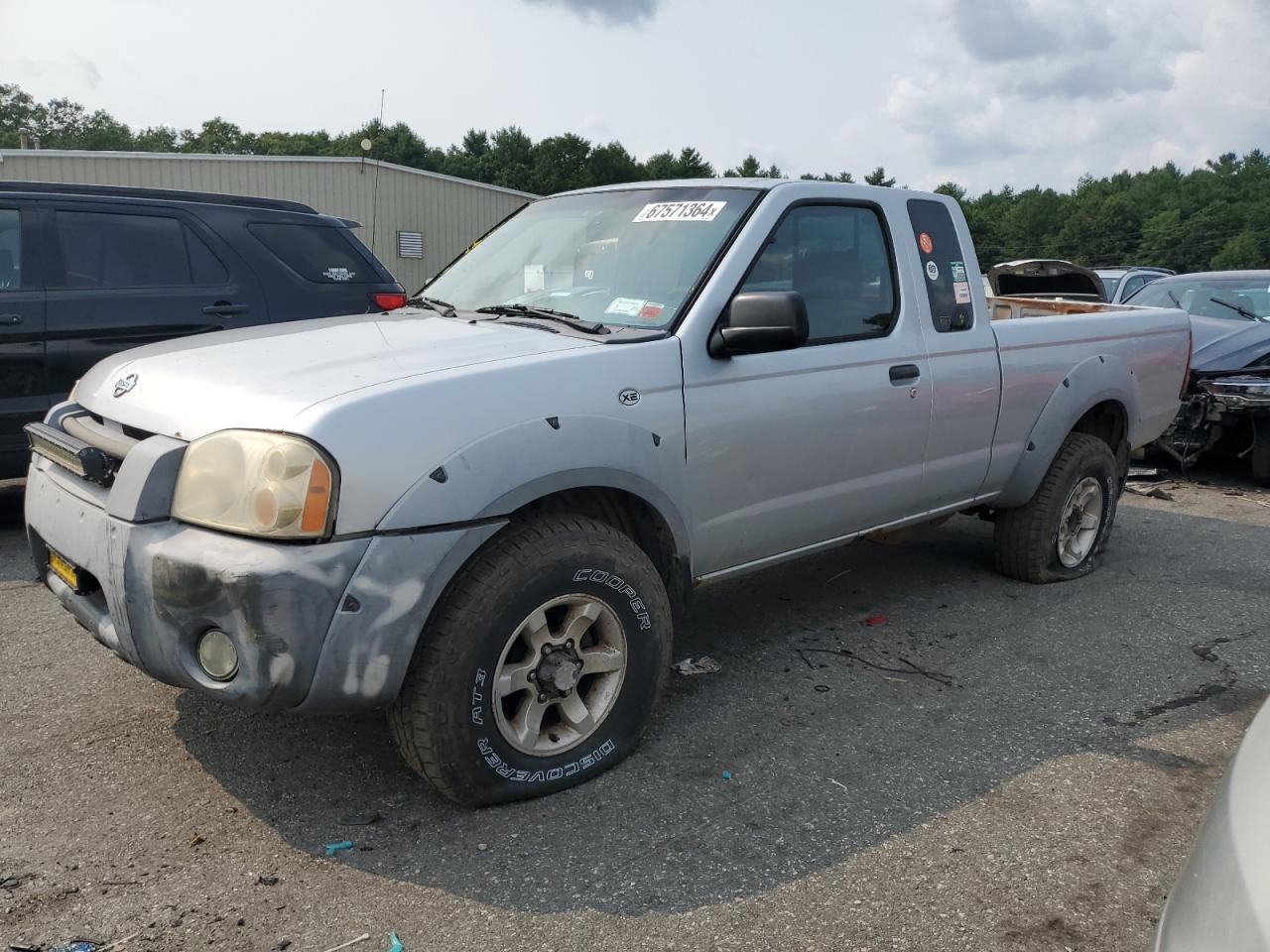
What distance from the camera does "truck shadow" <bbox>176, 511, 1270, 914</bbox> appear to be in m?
2.77

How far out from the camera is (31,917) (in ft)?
8.06

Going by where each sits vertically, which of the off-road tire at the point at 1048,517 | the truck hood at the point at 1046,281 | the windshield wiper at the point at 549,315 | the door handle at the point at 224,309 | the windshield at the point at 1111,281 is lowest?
the off-road tire at the point at 1048,517

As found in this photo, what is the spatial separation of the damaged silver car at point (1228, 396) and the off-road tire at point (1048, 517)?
10.7ft

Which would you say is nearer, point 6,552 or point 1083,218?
point 6,552

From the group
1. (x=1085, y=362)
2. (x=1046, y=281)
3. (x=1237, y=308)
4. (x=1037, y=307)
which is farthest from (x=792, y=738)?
(x=1237, y=308)

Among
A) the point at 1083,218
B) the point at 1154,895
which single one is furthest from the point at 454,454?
the point at 1083,218

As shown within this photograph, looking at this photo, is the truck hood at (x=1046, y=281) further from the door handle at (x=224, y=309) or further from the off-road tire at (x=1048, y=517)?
the door handle at (x=224, y=309)

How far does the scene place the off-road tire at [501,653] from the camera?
109 inches

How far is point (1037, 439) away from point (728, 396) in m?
2.20

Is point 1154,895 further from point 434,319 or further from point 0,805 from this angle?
point 0,805

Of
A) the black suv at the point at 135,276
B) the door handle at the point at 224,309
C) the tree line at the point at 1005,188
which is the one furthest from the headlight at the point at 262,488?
the tree line at the point at 1005,188

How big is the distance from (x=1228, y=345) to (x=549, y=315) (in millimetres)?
7099

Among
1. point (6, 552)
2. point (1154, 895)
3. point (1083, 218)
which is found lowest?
point (1154, 895)

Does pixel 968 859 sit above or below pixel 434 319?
below
